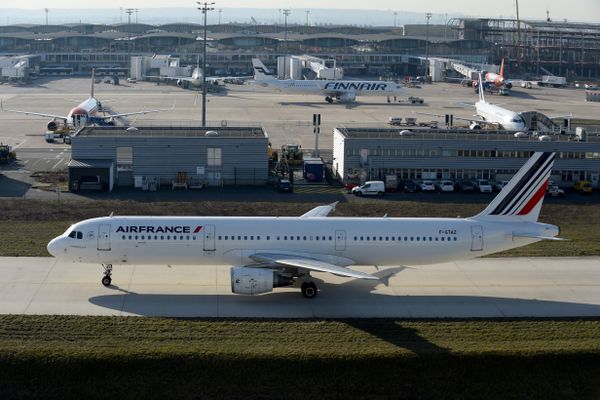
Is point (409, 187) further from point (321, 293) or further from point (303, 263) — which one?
point (303, 263)

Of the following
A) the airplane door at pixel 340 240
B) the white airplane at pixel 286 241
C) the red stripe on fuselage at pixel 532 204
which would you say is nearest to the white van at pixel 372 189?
the white airplane at pixel 286 241

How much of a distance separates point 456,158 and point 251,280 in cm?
4541

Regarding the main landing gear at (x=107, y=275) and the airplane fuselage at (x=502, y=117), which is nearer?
the main landing gear at (x=107, y=275)

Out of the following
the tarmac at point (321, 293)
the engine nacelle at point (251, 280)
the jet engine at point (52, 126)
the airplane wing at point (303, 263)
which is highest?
the jet engine at point (52, 126)

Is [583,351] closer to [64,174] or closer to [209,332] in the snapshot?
[209,332]

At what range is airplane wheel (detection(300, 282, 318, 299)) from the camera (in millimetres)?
47062

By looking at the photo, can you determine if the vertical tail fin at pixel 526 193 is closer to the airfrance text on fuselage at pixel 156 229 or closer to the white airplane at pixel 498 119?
the airfrance text on fuselage at pixel 156 229

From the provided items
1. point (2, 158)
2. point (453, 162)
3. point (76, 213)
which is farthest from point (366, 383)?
point (2, 158)

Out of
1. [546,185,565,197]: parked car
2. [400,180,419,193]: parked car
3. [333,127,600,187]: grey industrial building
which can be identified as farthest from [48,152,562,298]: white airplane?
[333,127,600,187]: grey industrial building

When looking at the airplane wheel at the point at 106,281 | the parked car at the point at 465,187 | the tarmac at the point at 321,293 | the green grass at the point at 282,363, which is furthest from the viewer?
the parked car at the point at 465,187

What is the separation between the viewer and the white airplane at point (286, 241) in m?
46.7

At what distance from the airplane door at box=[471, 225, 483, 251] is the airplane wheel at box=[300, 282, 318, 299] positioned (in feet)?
30.2

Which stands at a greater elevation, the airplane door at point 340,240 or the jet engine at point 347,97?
the jet engine at point 347,97

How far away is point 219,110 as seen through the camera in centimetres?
14762
